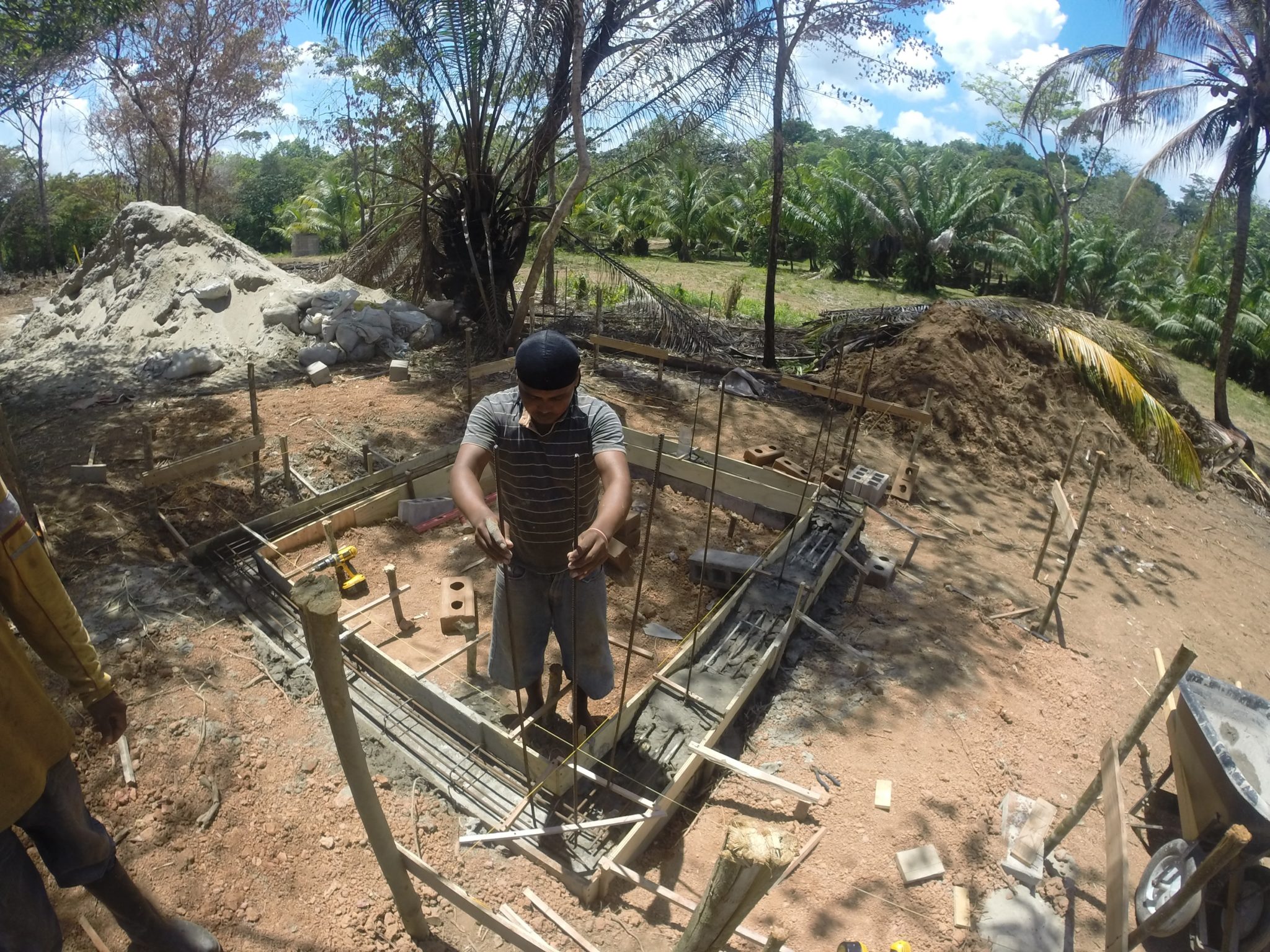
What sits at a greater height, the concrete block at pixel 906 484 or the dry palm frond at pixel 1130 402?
the dry palm frond at pixel 1130 402

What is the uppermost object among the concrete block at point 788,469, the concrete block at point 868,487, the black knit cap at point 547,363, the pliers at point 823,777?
the black knit cap at point 547,363

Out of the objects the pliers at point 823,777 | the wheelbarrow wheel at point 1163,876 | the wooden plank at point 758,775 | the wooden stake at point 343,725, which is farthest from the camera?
the pliers at point 823,777

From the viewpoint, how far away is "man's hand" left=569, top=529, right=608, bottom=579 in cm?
224

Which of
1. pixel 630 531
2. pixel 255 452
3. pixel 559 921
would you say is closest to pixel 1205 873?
pixel 559 921

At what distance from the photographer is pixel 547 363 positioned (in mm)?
2330

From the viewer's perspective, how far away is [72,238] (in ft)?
62.4

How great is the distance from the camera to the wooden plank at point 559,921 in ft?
8.33

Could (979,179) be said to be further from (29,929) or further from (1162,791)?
(29,929)

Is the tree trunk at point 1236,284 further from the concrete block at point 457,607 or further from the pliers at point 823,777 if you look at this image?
the concrete block at point 457,607

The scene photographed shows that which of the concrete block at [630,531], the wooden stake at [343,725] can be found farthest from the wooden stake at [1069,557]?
the wooden stake at [343,725]

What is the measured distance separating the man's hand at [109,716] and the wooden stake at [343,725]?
57cm

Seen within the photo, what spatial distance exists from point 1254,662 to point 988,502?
2.38 m

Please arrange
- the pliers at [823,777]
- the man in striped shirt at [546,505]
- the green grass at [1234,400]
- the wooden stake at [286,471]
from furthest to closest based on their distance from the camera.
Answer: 1. the green grass at [1234,400]
2. the wooden stake at [286,471]
3. the pliers at [823,777]
4. the man in striped shirt at [546,505]

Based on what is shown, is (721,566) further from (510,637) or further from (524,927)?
(524,927)
